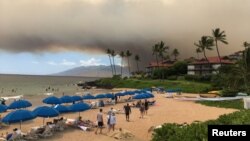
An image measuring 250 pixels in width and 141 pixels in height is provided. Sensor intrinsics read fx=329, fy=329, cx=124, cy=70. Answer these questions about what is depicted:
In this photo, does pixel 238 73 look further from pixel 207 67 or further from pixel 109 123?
pixel 207 67

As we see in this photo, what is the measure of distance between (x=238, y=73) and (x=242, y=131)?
2221 inches

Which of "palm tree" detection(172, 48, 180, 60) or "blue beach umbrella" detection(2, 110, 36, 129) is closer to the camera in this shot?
"blue beach umbrella" detection(2, 110, 36, 129)

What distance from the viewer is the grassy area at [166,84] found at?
7501 centimetres

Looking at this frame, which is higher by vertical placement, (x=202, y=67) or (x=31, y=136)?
(x=202, y=67)

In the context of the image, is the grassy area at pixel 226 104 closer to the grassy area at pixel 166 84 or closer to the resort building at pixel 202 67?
the grassy area at pixel 166 84

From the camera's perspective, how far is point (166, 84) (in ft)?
305

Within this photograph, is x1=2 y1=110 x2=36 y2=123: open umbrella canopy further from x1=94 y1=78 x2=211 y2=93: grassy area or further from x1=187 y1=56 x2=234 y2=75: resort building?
x1=187 y1=56 x2=234 y2=75: resort building

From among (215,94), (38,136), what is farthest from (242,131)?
(215,94)

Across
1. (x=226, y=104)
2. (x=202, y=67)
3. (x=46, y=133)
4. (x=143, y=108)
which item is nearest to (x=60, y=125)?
(x=46, y=133)

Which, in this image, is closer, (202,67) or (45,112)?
(45,112)

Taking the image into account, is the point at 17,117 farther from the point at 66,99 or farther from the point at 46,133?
the point at 66,99

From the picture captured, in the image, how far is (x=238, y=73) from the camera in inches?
2330

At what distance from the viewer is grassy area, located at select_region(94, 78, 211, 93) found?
75012 mm

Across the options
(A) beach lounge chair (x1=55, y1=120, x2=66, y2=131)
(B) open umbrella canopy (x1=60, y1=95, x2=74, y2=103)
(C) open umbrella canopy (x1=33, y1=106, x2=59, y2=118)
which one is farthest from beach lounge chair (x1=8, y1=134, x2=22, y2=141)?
(B) open umbrella canopy (x1=60, y1=95, x2=74, y2=103)
